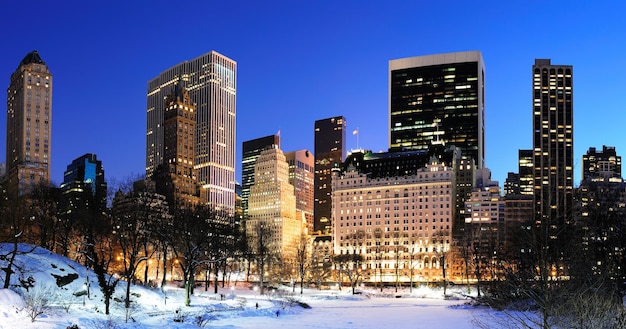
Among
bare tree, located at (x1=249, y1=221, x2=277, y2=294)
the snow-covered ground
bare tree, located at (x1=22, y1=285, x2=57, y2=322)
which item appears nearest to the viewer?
bare tree, located at (x1=22, y1=285, x2=57, y2=322)

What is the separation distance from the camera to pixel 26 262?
49688 mm

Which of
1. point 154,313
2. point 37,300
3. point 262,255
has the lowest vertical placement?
point 154,313

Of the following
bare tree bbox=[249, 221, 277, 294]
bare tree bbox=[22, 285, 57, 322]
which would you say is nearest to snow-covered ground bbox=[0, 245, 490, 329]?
bare tree bbox=[22, 285, 57, 322]

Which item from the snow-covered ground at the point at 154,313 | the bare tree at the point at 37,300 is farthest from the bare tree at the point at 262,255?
the bare tree at the point at 37,300

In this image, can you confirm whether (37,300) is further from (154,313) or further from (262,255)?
(262,255)

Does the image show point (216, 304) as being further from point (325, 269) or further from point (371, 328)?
point (325, 269)

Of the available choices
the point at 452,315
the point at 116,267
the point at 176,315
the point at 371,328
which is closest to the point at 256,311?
the point at 176,315

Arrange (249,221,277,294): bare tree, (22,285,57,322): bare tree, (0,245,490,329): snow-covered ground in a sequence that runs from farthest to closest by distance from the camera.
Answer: (249,221,277,294): bare tree < (0,245,490,329): snow-covered ground < (22,285,57,322): bare tree

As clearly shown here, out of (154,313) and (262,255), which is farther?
(262,255)

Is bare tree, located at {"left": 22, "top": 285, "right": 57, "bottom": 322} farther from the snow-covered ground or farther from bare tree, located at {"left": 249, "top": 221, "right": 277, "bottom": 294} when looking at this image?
bare tree, located at {"left": 249, "top": 221, "right": 277, "bottom": 294}

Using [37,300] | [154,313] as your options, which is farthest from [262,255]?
[37,300]

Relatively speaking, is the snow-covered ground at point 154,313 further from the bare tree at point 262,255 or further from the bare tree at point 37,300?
Answer: the bare tree at point 262,255

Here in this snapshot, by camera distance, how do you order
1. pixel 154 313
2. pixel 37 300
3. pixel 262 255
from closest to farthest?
pixel 37 300 < pixel 154 313 < pixel 262 255

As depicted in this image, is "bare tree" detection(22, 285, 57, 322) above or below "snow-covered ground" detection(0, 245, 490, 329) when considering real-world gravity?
above
